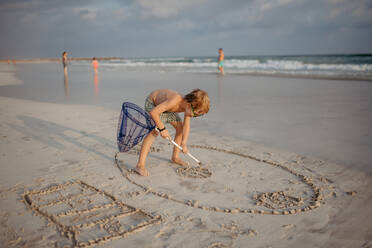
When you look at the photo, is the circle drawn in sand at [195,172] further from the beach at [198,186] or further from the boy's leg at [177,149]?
the boy's leg at [177,149]

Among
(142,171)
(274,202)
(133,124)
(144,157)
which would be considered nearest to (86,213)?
(142,171)

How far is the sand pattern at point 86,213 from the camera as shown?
8.42ft

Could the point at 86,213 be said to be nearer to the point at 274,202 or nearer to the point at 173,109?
the point at 173,109

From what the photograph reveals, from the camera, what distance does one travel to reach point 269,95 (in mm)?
11031

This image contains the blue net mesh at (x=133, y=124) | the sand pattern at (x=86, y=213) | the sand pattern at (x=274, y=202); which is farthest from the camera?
the blue net mesh at (x=133, y=124)

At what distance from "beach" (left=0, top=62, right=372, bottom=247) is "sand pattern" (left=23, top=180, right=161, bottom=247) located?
10 millimetres

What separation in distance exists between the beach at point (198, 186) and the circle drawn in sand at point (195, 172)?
28 mm

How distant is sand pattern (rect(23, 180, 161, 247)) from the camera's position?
8.42 feet

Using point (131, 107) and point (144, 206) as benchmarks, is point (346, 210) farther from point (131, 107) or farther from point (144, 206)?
point (131, 107)

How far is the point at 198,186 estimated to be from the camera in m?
3.69

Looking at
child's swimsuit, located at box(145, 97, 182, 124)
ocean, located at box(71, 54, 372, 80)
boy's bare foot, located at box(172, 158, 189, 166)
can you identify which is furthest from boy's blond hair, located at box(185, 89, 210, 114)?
ocean, located at box(71, 54, 372, 80)

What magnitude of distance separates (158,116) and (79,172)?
133 centimetres

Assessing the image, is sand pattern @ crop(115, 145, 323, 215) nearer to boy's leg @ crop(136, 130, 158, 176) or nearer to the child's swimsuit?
boy's leg @ crop(136, 130, 158, 176)

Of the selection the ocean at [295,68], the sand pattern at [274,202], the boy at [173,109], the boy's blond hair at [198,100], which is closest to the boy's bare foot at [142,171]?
the boy at [173,109]
